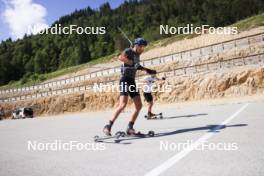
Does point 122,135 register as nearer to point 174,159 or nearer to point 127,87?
point 127,87

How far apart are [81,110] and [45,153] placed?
33.2 meters

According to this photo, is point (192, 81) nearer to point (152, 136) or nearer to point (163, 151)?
point (152, 136)

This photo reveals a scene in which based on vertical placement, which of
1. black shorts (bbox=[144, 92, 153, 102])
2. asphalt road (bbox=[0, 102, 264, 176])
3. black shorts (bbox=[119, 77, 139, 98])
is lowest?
asphalt road (bbox=[0, 102, 264, 176])

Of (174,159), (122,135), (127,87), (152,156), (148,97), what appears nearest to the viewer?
(174,159)

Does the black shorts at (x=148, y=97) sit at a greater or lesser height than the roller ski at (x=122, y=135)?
greater

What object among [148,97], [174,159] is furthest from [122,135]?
[148,97]

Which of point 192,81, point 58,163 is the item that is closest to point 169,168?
point 58,163

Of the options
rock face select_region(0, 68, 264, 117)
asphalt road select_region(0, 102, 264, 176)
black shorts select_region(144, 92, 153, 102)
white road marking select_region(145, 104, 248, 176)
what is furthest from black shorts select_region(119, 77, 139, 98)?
rock face select_region(0, 68, 264, 117)

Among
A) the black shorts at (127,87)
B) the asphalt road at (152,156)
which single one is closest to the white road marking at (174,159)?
the asphalt road at (152,156)

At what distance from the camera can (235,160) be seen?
13.7 feet

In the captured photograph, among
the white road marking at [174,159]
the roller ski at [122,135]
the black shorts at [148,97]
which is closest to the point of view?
the white road marking at [174,159]

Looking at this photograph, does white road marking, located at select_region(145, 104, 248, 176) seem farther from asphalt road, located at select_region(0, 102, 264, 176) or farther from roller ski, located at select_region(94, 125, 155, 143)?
roller ski, located at select_region(94, 125, 155, 143)

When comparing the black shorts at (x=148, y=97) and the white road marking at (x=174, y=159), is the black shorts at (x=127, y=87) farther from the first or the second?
the black shorts at (x=148, y=97)

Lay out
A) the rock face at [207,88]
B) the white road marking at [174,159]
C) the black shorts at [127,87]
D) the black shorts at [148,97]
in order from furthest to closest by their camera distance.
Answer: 1. the rock face at [207,88]
2. the black shorts at [148,97]
3. the black shorts at [127,87]
4. the white road marking at [174,159]
